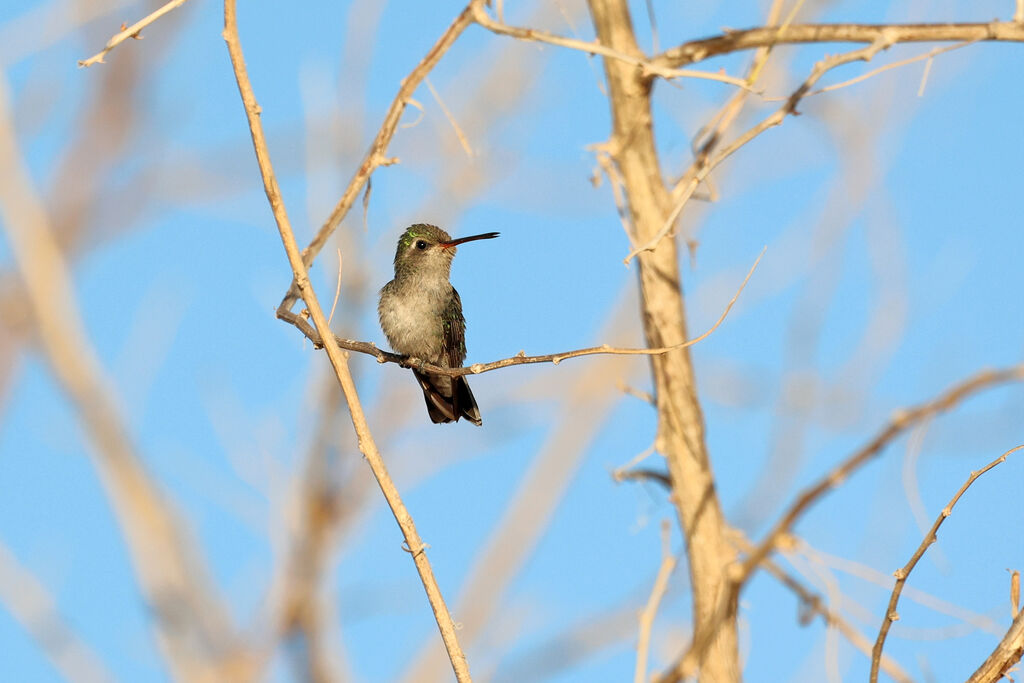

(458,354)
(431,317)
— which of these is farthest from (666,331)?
(458,354)

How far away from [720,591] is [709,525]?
0.20 meters

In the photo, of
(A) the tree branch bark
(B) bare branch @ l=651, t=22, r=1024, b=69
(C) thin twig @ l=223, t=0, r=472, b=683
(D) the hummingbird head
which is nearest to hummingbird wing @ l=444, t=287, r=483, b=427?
(D) the hummingbird head

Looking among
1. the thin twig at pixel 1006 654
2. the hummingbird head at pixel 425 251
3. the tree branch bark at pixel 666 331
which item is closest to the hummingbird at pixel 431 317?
the hummingbird head at pixel 425 251

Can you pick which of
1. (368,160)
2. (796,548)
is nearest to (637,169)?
(368,160)

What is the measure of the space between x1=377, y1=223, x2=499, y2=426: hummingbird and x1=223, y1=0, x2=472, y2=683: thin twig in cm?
221

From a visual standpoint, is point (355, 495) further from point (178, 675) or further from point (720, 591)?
point (720, 591)

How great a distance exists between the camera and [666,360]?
3.24 meters

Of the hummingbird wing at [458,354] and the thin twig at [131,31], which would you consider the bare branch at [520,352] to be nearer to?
the thin twig at [131,31]

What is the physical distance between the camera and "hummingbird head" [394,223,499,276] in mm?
4855

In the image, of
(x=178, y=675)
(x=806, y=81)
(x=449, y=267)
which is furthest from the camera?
(x=178, y=675)

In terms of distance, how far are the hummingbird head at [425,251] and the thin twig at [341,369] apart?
2.38 m

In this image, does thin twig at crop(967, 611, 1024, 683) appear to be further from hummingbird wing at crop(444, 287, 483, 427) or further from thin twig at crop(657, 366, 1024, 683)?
hummingbird wing at crop(444, 287, 483, 427)

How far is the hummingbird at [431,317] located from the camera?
4461mm

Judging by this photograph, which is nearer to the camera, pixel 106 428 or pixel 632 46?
pixel 632 46
